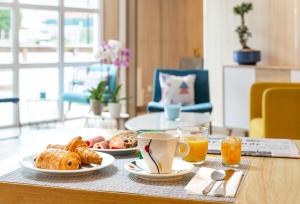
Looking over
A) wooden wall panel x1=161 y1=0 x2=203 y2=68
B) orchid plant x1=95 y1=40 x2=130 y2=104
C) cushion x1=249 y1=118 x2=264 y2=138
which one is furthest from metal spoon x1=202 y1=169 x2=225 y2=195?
wooden wall panel x1=161 y1=0 x2=203 y2=68

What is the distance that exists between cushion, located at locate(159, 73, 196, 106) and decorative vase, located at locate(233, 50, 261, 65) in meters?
0.64

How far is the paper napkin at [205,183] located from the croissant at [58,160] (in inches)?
11.1

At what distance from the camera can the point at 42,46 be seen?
7.51 metres

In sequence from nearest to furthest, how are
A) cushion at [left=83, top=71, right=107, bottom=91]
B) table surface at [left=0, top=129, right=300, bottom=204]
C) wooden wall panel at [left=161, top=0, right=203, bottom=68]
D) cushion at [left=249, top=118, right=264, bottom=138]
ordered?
table surface at [left=0, top=129, right=300, bottom=204] → cushion at [left=249, top=118, right=264, bottom=138] → cushion at [left=83, top=71, right=107, bottom=91] → wooden wall panel at [left=161, top=0, right=203, bottom=68]

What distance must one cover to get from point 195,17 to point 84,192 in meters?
8.21

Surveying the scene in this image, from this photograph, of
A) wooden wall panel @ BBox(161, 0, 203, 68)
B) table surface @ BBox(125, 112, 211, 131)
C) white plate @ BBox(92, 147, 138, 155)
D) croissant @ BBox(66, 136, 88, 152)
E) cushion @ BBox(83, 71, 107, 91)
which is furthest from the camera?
wooden wall panel @ BBox(161, 0, 203, 68)

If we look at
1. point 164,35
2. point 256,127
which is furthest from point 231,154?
point 164,35

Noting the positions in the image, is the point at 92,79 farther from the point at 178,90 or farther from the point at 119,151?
the point at 119,151

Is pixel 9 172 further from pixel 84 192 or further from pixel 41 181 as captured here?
pixel 84 192

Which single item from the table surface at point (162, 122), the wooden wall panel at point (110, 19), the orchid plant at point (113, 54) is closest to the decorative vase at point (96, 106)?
the orchid plant at point (113, 54)

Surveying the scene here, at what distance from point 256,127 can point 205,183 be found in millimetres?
3032

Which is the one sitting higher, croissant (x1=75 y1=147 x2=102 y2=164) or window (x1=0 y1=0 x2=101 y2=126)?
window (x1=0 y1=0 x2=101 y2=126)

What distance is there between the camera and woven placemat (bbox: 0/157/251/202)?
1061 mm

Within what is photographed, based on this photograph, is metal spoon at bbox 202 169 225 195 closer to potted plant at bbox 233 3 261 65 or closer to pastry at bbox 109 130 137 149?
pastry at bbox 109 130 137 149
